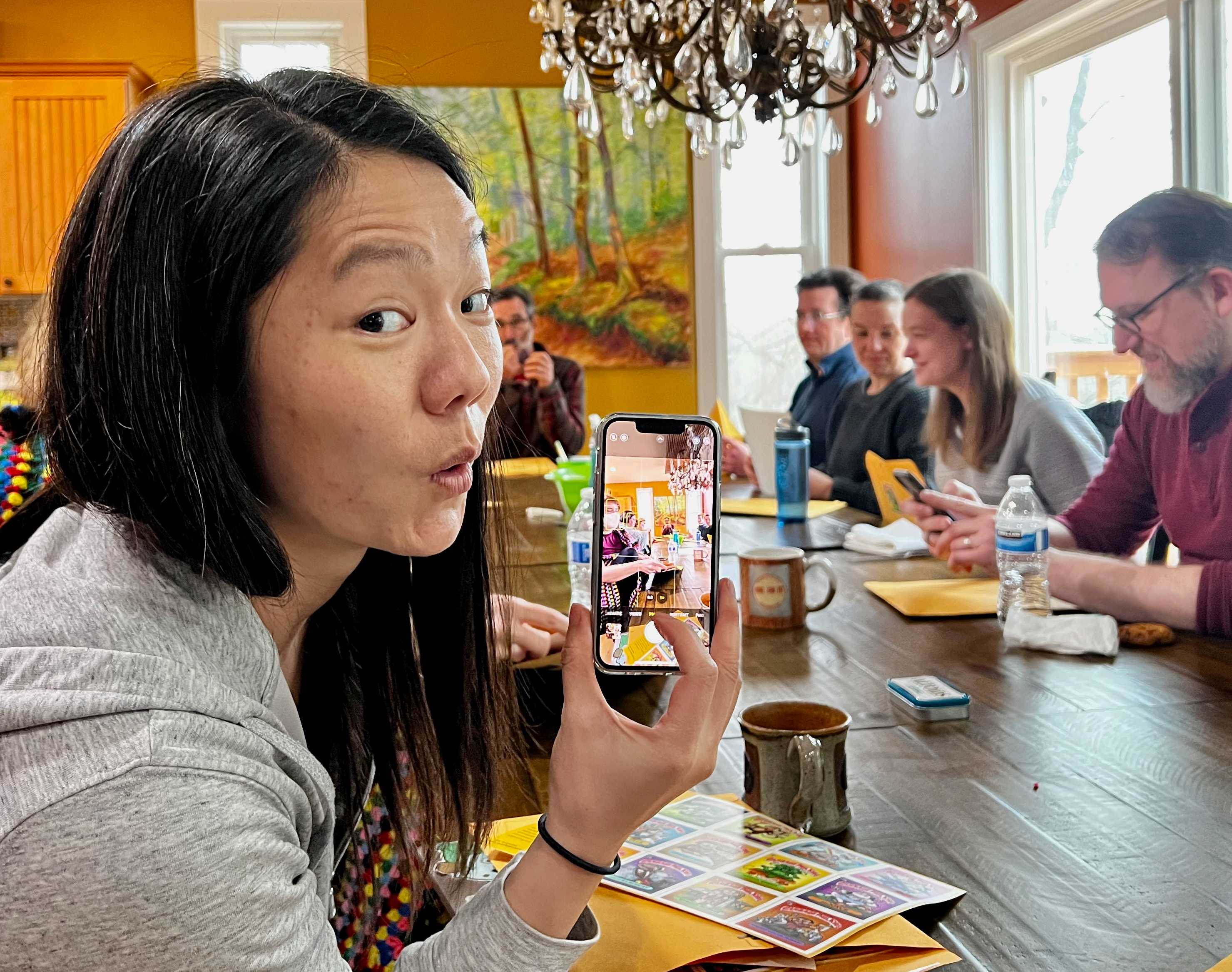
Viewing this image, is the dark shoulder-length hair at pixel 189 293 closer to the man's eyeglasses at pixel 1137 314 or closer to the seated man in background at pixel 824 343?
the man's eyeglasses at pixel 1137 314

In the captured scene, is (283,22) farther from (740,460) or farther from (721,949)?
(721,949)

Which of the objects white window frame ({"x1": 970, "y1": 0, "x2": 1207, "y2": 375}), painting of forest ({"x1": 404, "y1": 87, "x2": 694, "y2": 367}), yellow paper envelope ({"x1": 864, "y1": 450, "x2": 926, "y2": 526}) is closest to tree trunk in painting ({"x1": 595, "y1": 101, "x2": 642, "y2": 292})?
painting of forest ({"x1": 404, "y1": 87, "x2": 694, "y2": 367})

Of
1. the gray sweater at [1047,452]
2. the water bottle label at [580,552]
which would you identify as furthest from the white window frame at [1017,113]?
the water bottle label at [580,552]

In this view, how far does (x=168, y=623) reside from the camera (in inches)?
23.4

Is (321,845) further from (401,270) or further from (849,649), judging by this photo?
(849,649)

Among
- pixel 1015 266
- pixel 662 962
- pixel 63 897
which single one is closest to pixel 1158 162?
pixel 1015 266

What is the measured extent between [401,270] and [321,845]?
353mm

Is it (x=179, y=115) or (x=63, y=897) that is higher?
(x=179, y=115)

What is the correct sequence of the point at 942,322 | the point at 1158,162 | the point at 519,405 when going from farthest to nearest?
the point at 519,405
the point at 1158,162
the point at 942,322

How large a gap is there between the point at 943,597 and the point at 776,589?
0.32 m

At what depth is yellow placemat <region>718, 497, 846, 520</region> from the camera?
2900mm

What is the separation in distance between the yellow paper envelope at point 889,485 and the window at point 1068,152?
110cm

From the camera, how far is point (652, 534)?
0.88 metres

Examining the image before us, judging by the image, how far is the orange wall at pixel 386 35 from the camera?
194 inches
